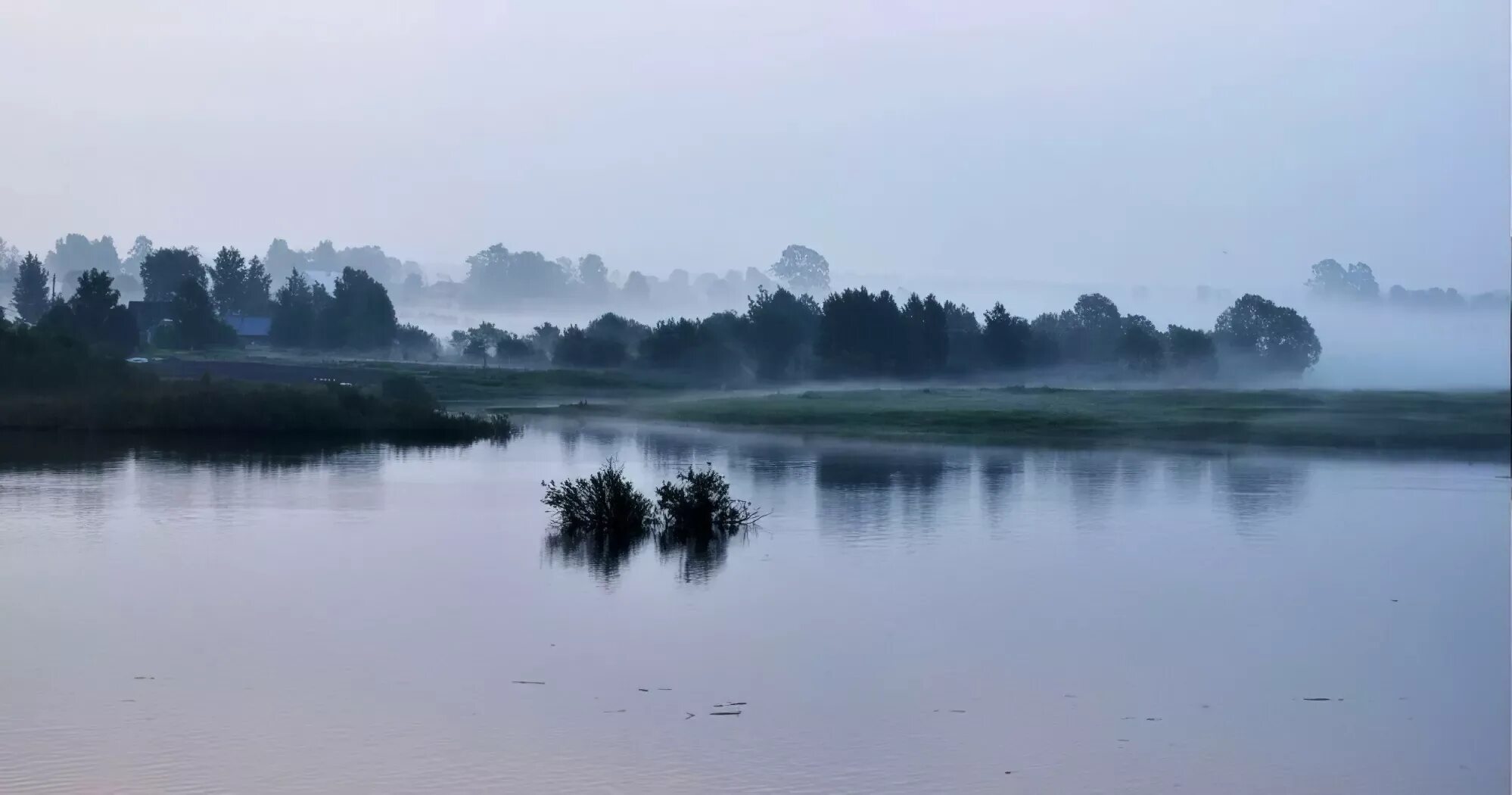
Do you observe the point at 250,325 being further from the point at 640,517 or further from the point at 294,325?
the point at 640,517

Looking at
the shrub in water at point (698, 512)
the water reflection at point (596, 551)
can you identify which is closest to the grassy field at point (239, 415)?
the shrub in water at point (698, 512)

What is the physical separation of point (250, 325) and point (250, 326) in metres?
0.48

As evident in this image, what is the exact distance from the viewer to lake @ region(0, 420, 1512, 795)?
8961mm

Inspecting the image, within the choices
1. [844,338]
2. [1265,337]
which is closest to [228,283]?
[844,338]

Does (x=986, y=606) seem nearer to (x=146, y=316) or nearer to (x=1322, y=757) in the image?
(x=1322, y=757)

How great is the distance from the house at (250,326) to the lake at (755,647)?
66.3 metres

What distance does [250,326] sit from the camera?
292 ft

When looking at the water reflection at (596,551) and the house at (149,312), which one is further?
the house at (149,312)

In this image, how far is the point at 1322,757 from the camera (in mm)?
9398

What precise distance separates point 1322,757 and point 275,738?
6773 mm

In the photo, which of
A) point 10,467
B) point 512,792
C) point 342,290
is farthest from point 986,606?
point 342,290

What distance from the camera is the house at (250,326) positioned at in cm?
8650

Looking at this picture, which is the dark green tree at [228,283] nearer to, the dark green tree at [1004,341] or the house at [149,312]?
the house at [149,312]

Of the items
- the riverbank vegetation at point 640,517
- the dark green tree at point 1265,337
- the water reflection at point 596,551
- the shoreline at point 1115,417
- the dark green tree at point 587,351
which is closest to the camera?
the water reflection at point 596,551
